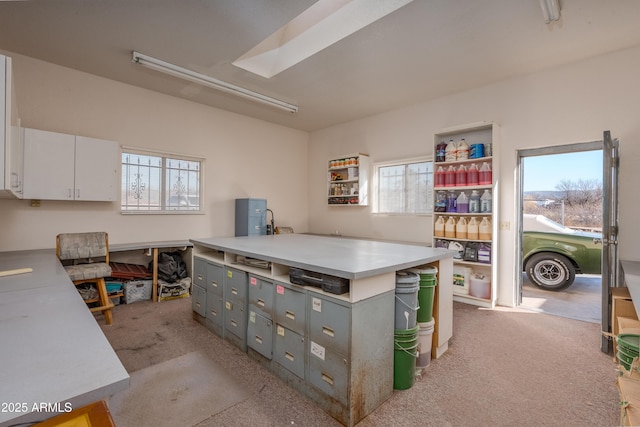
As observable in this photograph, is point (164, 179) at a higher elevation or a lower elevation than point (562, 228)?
higher

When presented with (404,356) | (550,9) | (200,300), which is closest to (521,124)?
(550,9)

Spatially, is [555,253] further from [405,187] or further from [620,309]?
→ [405,187]

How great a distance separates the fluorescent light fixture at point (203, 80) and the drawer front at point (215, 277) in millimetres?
2444

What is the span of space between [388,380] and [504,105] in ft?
12.5

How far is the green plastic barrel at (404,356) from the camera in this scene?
2.05 meters

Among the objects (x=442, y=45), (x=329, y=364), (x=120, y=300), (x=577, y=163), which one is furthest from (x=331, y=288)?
(x=577, y=163)

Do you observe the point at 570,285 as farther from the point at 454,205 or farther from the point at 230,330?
the point at 230,330

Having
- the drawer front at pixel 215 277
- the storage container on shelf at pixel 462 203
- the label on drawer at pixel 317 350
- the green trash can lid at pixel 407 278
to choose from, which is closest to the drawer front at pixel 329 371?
the label on drawer at pixel 317 350

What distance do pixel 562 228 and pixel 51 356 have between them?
18.5 feet

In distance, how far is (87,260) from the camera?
12.2ft

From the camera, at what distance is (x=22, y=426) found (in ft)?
2.30

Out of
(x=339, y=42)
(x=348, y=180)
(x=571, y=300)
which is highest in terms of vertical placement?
(x=339, y=42)

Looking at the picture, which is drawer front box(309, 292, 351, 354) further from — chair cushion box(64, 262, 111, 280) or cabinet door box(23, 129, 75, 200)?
cabinet door box(23, 129, 75, 200)

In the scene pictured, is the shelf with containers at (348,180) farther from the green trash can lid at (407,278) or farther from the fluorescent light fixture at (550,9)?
the green trash can lid at (407,278)
